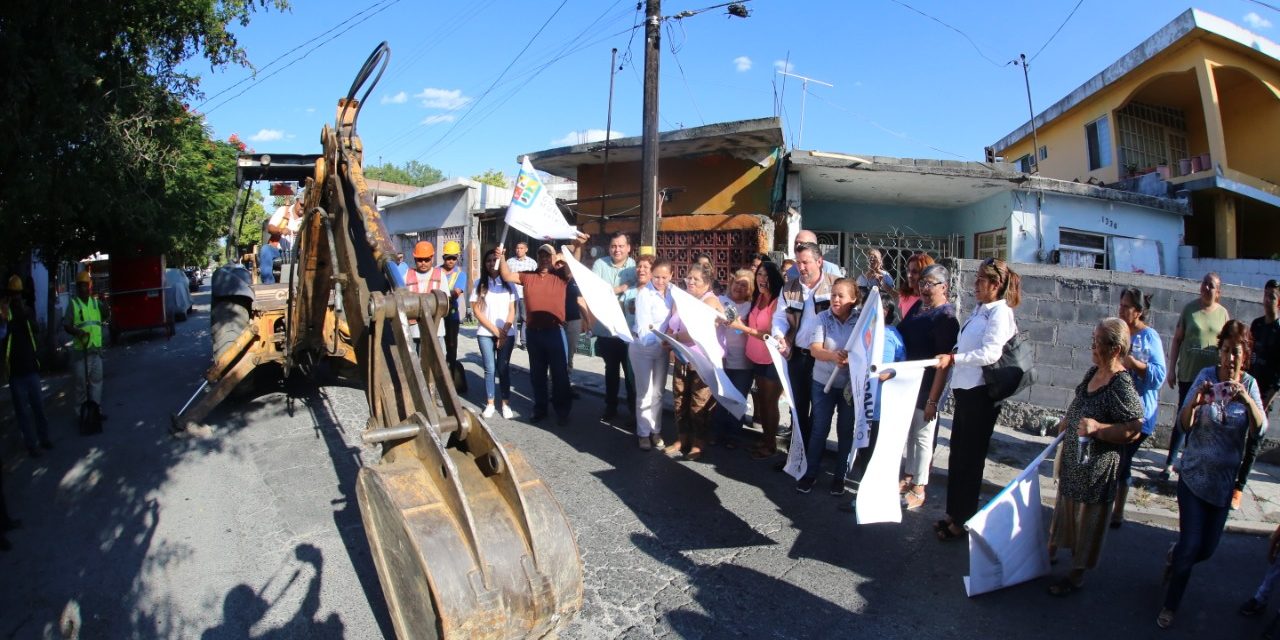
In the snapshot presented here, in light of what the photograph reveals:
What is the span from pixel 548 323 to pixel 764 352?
213 centimetres

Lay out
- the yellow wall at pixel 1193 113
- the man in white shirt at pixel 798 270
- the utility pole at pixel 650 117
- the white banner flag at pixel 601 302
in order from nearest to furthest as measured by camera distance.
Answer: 1. the man in white shirt at pixel 798 270
2. the white banner flag at pixel 601 302
3. the utility pole at pixel 650 117
4. the yellow wall at pixel 1193 113

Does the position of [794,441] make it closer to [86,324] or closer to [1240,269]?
[86,324]

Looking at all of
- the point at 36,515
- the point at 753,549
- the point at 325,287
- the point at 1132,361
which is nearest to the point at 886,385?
the point at 753,549

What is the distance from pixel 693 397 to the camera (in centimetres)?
571

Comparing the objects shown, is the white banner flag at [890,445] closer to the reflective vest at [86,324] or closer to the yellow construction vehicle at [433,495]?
the yellow construction vehicle at [433,495]

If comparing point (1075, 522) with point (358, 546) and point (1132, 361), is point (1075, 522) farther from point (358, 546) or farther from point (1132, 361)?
point (358, 546)

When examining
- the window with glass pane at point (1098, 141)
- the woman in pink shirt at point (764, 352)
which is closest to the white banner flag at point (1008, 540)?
the woman in pink shirt at point (764, 352)

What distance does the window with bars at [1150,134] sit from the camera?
1546 centimetres

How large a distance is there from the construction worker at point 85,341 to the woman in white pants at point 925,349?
25.2ft

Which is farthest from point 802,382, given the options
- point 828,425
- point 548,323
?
point 548,323

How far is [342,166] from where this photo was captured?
3908mm

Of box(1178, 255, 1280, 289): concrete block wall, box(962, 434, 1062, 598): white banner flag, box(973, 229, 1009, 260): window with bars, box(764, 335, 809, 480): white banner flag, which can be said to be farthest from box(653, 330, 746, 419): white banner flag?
box(1178, 255, 1280, 289): concrete block wall

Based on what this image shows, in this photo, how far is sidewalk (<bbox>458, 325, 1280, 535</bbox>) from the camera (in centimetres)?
461

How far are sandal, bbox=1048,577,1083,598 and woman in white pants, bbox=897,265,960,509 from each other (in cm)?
115
